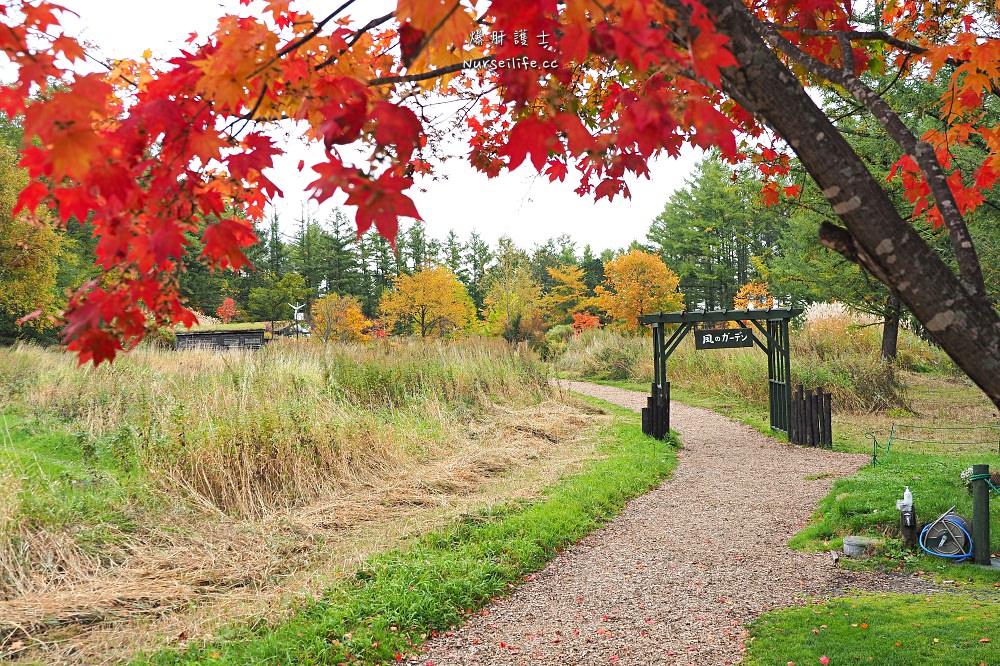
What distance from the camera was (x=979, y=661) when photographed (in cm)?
295

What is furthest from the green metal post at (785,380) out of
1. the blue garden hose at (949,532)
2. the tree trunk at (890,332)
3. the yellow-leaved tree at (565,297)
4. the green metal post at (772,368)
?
the yellow-leaved tree at (565,297)

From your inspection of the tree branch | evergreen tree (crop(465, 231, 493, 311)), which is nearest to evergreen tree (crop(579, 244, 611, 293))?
evergreen tree (crop(465, 231, 493, 311))

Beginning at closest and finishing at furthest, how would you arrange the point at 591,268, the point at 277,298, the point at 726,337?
the point at 726,337 < the point at 277,298 < the point at 591,268

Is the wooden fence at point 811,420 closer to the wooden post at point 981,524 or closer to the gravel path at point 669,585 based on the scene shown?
the gravel path at point 669,585

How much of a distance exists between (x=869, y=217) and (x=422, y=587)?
3304mm

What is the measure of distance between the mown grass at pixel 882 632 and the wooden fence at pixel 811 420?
5.06 m

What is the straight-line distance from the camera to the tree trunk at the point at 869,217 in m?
1.61

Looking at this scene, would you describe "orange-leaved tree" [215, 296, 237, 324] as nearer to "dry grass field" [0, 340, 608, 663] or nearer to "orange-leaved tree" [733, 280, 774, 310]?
"dry grass field" [0, 340, 608, 663]

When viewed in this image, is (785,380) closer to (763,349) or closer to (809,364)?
(763,349)

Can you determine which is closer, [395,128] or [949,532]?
[395,128]

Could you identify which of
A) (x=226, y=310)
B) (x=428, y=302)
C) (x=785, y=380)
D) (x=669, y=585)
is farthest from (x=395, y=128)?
(x=226, y=310)

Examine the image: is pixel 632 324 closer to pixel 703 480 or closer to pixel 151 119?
pixel 703 480

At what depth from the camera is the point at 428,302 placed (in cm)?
2802

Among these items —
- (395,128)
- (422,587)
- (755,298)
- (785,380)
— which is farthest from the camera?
(755,298)
